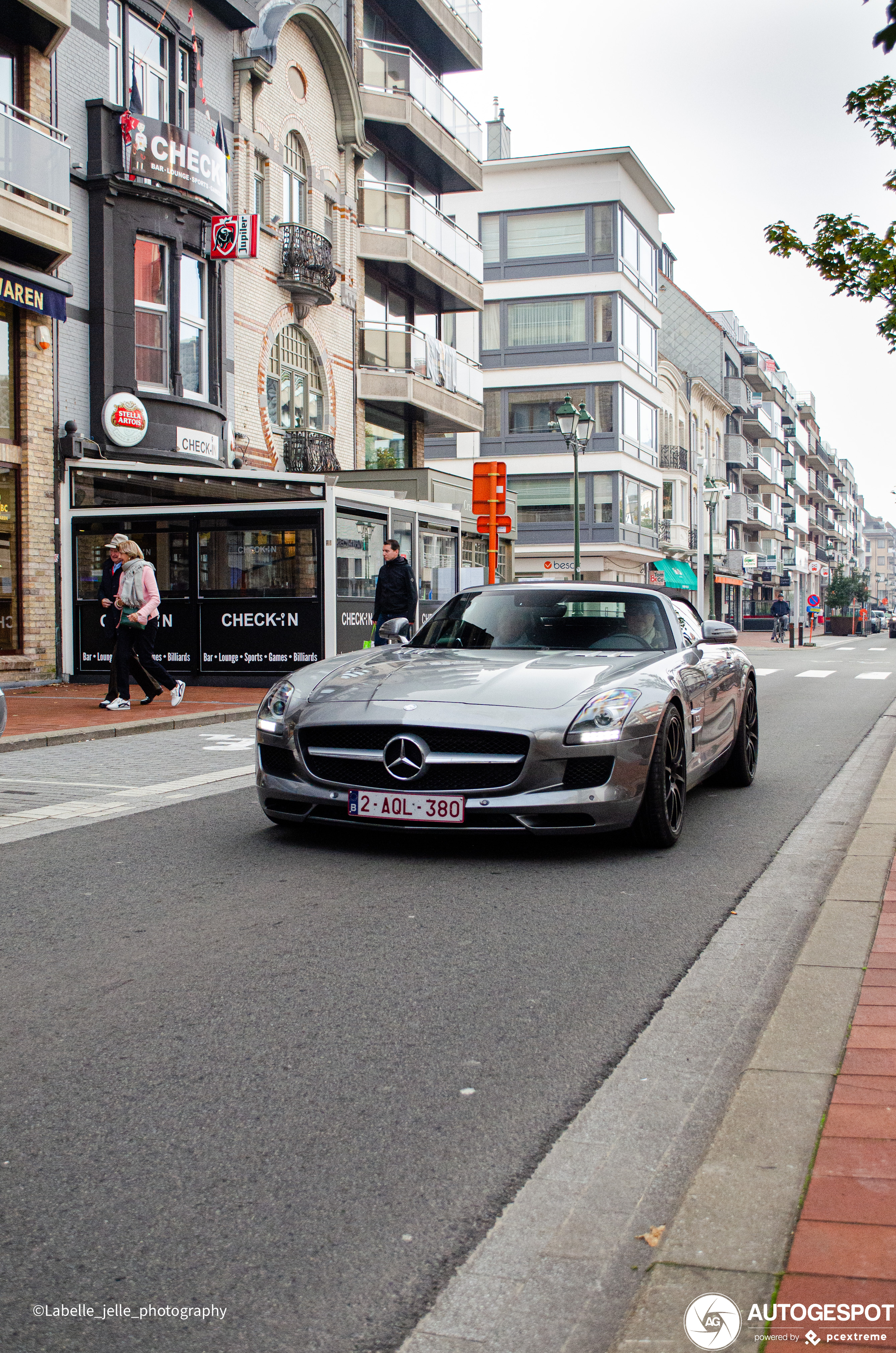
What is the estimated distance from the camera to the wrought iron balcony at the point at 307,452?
24.8 meters

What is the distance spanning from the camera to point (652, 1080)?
10.4 ft

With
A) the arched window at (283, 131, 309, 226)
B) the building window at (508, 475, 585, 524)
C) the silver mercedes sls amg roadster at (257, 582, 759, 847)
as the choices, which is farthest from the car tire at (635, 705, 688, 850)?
the building window at (508, 475, 585, 524)

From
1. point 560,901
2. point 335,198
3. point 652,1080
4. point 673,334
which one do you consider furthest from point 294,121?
point 673,334

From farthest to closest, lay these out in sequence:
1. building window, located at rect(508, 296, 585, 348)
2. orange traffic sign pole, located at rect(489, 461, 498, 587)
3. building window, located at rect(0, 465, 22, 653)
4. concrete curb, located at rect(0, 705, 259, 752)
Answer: building window, located at rect(508, 296, 585, 348), orange traffic sign pole, located at rect(489, 461, 498, 587), building window, located at rect(0, 465, 22, 653), concrete curb, located at rect(0, 705, 259, 752)

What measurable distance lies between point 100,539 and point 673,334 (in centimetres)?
5851

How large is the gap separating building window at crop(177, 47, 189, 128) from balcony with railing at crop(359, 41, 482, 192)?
6948 mm

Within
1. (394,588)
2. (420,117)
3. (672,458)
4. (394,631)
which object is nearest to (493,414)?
(672,458)

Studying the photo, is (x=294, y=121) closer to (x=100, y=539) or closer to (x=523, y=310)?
(x=100, y=539)

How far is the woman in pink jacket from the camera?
13656 mm

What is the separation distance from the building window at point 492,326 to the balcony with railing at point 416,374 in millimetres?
17088

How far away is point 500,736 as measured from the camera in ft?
18.3

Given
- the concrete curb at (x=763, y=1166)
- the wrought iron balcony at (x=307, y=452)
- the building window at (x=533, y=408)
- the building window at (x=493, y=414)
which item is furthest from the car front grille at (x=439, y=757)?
the building window at (x=493, y=414)

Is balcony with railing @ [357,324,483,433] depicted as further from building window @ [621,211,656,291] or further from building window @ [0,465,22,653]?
building window @ [621,211,656,291]

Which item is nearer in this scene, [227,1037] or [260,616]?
[227,1037]
